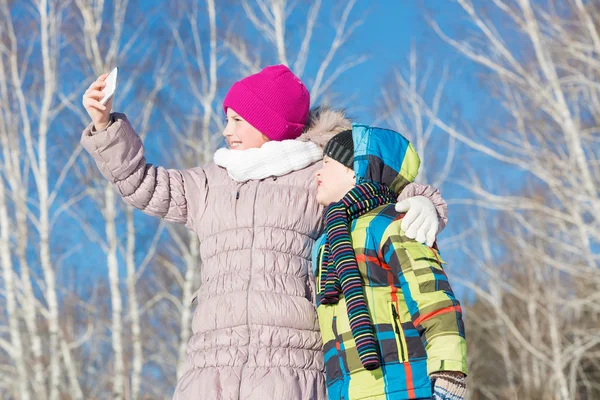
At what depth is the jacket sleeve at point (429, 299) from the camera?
2.23m

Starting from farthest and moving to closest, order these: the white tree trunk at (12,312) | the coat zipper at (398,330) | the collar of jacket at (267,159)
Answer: the white tree trunk at (12,312) < the collar of jacket at (267,159) < the coat zipper at (398,330)

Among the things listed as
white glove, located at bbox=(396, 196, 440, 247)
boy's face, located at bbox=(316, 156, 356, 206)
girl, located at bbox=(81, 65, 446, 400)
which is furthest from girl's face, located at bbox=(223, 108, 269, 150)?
white glove, located at bbox=(396, 196, 440, 247)

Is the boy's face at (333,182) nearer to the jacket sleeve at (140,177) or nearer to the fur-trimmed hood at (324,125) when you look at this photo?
the fur-trimmed hood at (324,125)

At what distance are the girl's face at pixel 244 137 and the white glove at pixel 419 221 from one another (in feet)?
2.55

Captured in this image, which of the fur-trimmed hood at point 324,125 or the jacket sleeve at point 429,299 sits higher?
the fur-trimmed hood at point 324,125

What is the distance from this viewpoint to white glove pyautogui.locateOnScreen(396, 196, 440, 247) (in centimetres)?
244

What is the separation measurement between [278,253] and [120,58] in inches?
413

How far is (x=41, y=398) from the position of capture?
10.9 metres

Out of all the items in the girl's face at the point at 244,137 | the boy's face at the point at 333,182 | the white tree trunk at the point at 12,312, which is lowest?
the boy's face at the point at 333,182

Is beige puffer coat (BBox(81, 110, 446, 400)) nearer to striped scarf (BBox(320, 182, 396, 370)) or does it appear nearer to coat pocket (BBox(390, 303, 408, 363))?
striped scarf (BBox(320, 182, 396, 370))

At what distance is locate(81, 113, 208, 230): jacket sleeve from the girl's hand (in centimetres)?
4

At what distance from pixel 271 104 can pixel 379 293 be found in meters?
1.01

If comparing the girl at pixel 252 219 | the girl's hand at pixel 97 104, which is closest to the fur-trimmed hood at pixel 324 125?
the girl at pixel 252 219

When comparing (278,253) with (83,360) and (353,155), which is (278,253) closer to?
(353,155)
